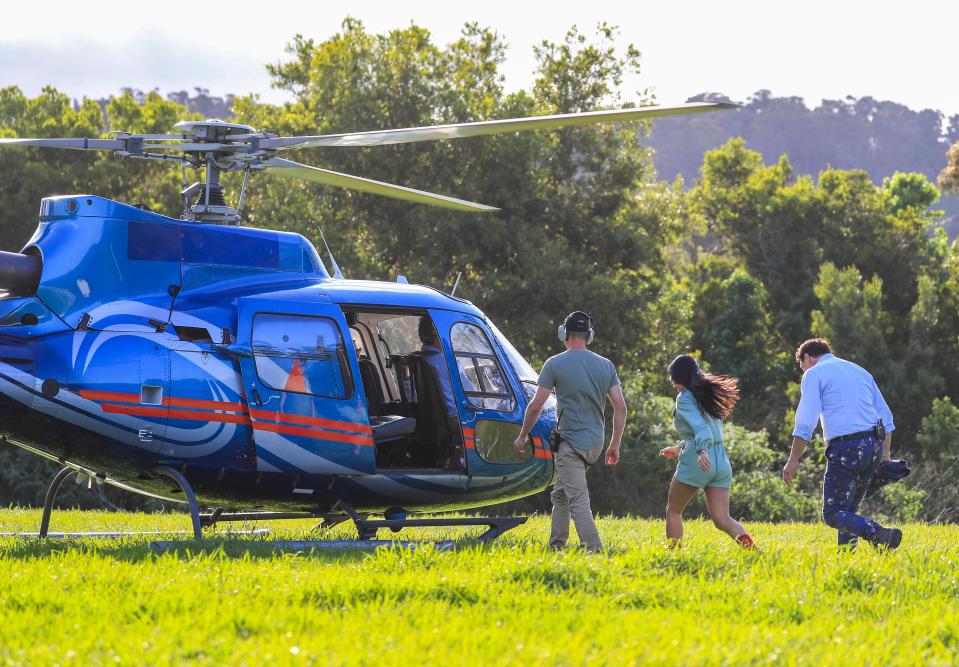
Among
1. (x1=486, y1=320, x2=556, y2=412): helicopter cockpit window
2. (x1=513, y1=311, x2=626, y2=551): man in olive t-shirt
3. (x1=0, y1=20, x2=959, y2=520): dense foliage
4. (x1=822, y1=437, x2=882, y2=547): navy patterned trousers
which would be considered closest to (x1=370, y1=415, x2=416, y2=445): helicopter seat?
(x1=486, y1=320, x2=556, y2=412): helicopter cockpit window

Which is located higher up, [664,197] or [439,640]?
[664,197]

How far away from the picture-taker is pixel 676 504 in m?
9.52

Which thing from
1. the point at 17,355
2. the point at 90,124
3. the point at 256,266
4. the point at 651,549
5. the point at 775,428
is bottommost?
the point at 775,428

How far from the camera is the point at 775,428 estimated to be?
37.6 meters

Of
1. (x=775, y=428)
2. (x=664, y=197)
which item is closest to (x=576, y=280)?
(x=664, y=197)

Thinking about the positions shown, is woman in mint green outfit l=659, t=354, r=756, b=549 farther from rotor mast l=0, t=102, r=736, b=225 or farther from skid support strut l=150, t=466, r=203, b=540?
skid support strut l=150, t=466, r=203, b=540

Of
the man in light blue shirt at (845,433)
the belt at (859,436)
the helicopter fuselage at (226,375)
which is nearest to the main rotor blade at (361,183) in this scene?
the helicopter fuselage at (226,375)

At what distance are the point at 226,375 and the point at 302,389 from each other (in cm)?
64

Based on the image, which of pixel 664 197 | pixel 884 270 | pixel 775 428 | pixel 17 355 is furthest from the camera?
pixel 884 270

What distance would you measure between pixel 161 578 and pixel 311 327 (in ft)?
12.6

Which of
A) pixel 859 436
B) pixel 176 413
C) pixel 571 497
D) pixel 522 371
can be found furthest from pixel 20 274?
pixel 859 436

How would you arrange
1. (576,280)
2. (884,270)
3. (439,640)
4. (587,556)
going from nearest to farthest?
(439,640) < (587,556) < (576,280) < (884,270)

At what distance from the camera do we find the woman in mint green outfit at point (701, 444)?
9.41 m

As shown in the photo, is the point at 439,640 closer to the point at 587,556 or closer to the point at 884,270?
the point at 587,556
